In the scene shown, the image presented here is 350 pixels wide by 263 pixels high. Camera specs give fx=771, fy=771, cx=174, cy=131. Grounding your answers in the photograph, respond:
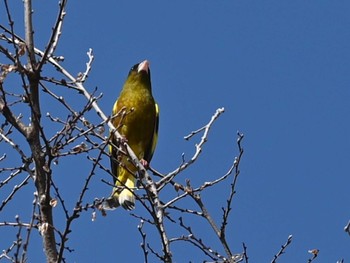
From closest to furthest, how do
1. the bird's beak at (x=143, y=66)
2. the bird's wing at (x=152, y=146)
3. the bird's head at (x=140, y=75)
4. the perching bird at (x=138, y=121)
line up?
the perching bird at (x=138, y=121)
the bird's wing at (x=152, y=146)
the bird's head at (x=140, y=75)
the bird's beak at (x=143, y=66)

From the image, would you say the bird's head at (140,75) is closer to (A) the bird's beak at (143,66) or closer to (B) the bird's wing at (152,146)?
(A) the bird's beak at (143,66)

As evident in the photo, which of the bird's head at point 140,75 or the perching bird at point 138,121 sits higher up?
the bird's head at point 140,75

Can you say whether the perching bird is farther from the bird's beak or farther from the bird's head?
the bird's beak

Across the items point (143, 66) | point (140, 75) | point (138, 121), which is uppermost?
point (143, 66)

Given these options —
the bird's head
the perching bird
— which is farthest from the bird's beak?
the perching bird

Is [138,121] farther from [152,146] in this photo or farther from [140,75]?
[140,75]

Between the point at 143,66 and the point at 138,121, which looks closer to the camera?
the point at 138,121

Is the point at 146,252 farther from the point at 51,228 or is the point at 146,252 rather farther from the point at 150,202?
the point at 51,228

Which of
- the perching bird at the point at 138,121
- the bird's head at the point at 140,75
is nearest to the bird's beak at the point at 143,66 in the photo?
the bird's head at the point at 140,75

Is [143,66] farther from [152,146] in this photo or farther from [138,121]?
[152,146]

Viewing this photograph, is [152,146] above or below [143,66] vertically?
below

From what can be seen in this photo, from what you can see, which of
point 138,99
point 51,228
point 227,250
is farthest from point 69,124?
point 138,99

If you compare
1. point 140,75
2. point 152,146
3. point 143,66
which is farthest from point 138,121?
point 143,66

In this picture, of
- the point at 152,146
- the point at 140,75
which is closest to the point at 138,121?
the point at 152,146
